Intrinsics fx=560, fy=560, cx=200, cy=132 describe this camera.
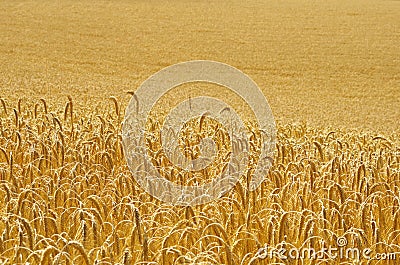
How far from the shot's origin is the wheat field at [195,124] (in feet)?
7.64

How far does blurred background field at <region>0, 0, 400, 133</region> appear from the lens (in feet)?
61.3

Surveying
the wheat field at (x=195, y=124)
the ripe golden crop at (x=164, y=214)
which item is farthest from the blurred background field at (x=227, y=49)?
the ripe golden crop at (x=164, y=214)

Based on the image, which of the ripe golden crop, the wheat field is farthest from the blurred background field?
the ripe golden crop

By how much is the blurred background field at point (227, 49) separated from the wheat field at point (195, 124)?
0.11 m

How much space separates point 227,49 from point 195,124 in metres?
23.1

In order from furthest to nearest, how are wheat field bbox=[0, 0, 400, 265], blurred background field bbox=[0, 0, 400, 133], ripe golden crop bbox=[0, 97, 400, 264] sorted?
blurred background field bbox=[0, 0, 400, 133] < wheat field bbox=[0, 0, 400, 265] < ripe golden crop bbox=[0, 97, 400, 264]

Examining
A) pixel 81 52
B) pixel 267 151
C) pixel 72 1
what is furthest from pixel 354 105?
pixel 72 1

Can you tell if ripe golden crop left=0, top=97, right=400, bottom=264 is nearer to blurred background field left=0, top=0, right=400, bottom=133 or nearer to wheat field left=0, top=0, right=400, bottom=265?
wheat field left=0, top=0, right=400, bottom=265

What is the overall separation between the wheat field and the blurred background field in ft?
0.37

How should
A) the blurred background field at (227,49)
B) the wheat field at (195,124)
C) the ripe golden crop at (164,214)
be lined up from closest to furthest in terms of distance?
the ripe golden crop at (164,214) → the wheat field at (195,124) → the blurred background field at (227,49)

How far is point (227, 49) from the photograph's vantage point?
28.4 m

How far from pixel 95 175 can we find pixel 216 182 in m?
0.72

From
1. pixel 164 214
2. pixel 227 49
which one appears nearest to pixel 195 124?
pixel 164 214

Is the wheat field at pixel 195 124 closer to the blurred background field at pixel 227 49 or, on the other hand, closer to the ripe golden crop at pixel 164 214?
the ripe golden crop at pixel 164 214
